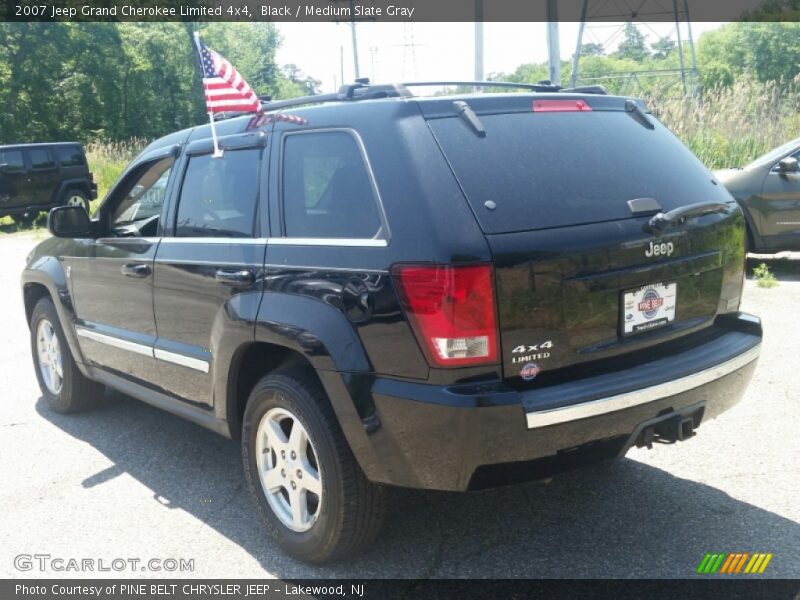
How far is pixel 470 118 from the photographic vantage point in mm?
3248

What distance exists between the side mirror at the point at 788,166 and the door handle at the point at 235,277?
25.5 ft

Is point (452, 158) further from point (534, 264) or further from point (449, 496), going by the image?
point (449, 496)

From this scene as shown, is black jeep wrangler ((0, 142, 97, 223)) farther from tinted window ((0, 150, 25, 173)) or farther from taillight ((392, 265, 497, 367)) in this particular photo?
taillight ((392, 265, 497, 367))


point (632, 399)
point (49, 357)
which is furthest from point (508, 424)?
point (49, 357)

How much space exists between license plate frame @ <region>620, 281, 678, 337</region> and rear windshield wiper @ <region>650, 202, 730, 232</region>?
24 centimetres

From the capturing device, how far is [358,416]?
10.1ft

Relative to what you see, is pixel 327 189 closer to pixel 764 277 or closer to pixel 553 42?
pixel 764 277

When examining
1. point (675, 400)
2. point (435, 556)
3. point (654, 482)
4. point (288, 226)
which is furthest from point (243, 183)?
point (654, 482)

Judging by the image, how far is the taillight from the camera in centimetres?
288

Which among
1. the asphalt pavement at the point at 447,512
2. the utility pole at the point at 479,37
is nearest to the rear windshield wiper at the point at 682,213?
the asphalt pavement at the point at 447,512

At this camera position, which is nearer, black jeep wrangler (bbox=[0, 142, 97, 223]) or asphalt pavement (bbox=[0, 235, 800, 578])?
asphalt pavement (bbox=[0, 235, 800, 578])

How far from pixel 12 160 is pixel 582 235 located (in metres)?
21.1

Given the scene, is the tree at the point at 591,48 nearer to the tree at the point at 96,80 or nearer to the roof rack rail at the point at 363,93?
the tree at the point at 96,80

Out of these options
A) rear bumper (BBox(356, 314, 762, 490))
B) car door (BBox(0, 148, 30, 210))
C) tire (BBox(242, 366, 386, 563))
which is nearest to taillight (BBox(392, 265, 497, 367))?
rear bumper (BBox(356, 314, 762, 490))
